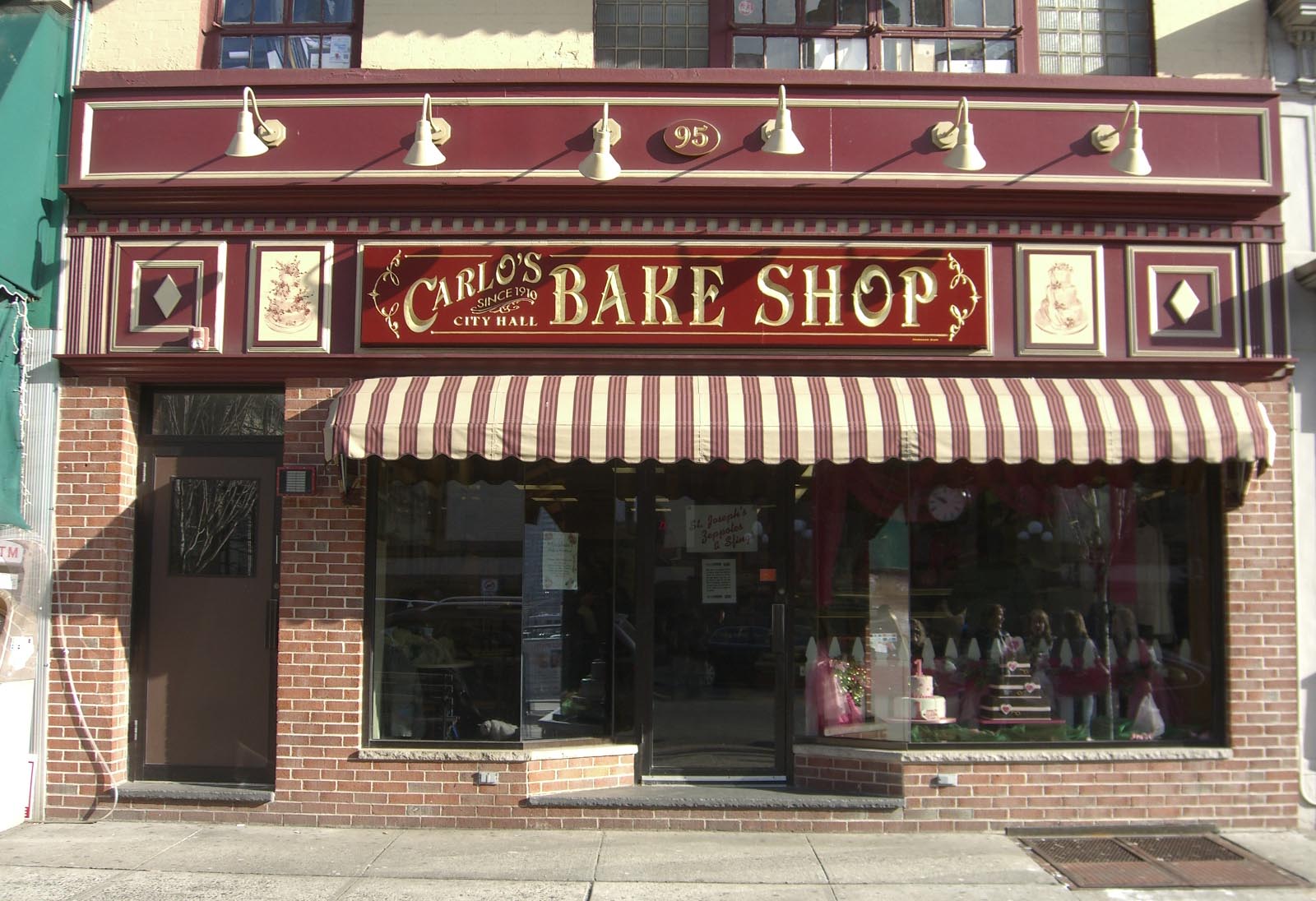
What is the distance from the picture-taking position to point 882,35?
322 inches

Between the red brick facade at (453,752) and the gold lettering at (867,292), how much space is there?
260 centimetres

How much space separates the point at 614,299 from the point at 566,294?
1.10 ft

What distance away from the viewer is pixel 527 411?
686cm

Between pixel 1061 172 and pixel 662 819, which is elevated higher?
pixel 1061 172

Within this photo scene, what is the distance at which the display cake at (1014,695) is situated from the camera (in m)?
7.53

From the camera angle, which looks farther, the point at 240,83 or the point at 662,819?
the point at 240,83

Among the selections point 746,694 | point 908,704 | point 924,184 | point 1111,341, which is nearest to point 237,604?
point 746,694

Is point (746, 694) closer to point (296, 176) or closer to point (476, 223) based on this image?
point (476, 223)

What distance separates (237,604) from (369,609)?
0.98 metres

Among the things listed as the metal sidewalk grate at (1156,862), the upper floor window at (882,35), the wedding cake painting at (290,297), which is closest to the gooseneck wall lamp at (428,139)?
the wedding cake painting at (290,297)

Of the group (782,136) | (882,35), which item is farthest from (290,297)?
(882,35)

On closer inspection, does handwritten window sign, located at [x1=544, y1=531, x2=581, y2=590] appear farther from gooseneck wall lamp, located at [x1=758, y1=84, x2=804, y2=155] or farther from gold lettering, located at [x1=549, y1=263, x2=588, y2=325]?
gooseneck wall lamp, located at [x1=758, y1=84, x2=804, y2=155]

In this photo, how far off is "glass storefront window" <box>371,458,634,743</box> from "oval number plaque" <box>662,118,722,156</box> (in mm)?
2376

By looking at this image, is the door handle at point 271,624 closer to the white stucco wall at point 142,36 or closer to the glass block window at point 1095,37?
the white stucco wall at point 142,36
